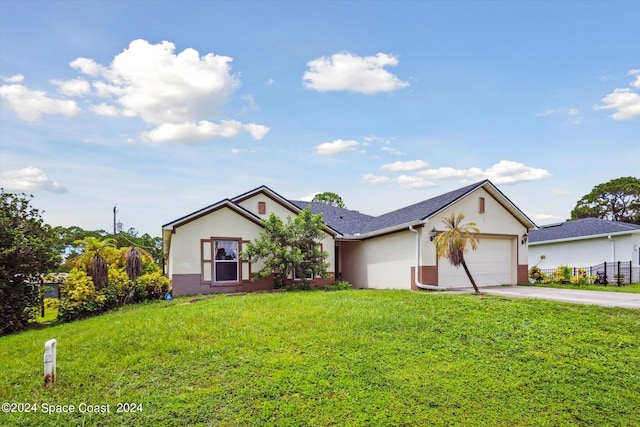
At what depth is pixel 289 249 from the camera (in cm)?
1638

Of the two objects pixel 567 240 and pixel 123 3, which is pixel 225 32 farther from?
pixel 567 240

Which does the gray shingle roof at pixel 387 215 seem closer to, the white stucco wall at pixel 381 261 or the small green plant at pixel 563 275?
the white stucco wall at pixel 381 261

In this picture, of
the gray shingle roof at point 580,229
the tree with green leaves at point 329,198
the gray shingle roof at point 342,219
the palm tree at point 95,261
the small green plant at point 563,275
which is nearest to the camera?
the palm tree at point 95,261

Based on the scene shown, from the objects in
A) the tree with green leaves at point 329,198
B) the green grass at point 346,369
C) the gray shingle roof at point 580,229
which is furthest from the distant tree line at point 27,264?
the tree with green leaves at point 329,198

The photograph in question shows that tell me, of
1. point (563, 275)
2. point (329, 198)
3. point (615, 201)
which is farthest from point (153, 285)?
point (615, 201)

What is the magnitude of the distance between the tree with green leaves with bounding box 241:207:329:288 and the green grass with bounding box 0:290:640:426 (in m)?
6.11

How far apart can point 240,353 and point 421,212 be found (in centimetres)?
1196

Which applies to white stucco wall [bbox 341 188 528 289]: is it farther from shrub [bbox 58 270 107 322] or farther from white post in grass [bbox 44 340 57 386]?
→ white post in grass [bbox 44 340 57 386]

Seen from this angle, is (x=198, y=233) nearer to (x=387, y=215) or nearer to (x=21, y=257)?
(x=21, y=257)

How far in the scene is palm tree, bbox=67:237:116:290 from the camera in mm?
12484

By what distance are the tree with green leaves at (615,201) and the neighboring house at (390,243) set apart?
31.3 m

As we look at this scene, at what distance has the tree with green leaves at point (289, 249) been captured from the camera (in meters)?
15.3

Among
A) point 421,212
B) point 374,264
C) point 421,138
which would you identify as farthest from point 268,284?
point 421,138

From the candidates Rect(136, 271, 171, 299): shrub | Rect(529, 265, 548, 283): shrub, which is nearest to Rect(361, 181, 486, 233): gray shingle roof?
Rect(529, 265, 548, 283): shrub
